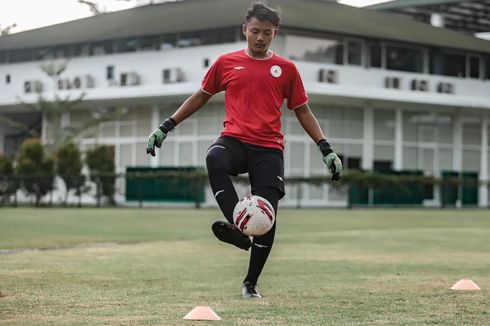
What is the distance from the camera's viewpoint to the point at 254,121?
303 inches

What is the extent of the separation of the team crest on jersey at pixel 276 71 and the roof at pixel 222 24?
40.4 metres

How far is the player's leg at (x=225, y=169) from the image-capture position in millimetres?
7551

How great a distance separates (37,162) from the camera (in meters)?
43.2

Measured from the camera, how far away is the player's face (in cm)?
754

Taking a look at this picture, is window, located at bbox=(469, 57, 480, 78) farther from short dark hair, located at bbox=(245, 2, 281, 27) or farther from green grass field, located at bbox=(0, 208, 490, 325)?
short dark hair, located at bbox=(245, 2, 281, 27)

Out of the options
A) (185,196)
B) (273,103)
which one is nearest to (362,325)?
(273,103)

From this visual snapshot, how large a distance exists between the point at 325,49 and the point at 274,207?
4324cm

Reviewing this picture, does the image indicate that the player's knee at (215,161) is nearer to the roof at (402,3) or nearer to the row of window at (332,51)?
the row of window at (332,51)

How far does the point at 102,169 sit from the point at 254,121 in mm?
38325

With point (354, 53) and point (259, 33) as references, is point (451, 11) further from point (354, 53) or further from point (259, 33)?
point (259, 33)

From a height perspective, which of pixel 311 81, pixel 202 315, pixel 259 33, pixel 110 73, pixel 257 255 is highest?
pixel 110 73

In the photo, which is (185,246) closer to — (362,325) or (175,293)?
(175,293)

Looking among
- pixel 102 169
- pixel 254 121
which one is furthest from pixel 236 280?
pixel 102 169

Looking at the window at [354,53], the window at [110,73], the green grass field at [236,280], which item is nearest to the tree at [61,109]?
the window at [110,73]
